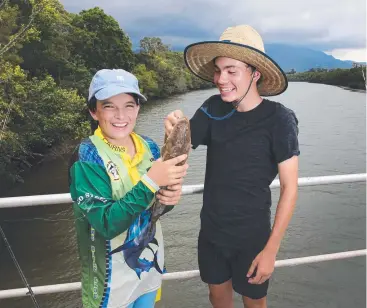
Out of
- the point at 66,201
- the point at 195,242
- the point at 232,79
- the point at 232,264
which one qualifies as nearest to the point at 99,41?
the point at 195,242

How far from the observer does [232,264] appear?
6.00 ft

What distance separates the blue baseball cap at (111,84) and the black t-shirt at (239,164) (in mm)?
491

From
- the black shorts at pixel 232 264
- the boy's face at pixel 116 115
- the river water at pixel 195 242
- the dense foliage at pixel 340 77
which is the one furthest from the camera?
the dense foliage at pixel 340 77

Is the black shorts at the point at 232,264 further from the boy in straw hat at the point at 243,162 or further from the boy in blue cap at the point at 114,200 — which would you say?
the boy in blue cap at the point at 114,200

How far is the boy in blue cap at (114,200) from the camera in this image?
1278mm

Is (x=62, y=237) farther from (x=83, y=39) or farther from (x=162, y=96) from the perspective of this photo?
(x=162, y=96)

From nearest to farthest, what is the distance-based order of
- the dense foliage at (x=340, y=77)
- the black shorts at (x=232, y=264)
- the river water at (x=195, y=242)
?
the black shorts at (x=232, y=264)
the river water at (x=195, y=242)
the dense foliage at (x=340, y=77)

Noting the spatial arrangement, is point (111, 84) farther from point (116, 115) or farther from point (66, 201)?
point (66, 201)

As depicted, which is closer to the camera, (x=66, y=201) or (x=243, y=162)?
(x=243, y=162)

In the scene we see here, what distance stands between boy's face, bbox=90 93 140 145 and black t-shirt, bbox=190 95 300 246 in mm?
443

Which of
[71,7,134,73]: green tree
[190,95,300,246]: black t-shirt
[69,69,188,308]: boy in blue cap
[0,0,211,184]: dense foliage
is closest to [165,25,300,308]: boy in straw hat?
[190,95,300,246]: black t-shirt

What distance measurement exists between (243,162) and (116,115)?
647mm

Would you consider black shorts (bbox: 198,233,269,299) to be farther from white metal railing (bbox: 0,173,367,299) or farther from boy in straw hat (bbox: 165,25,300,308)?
white metal railing (bbox: 0,173,367,299)

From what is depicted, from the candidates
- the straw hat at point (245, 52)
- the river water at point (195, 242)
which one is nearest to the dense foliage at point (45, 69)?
the river water at point (195, 242)
